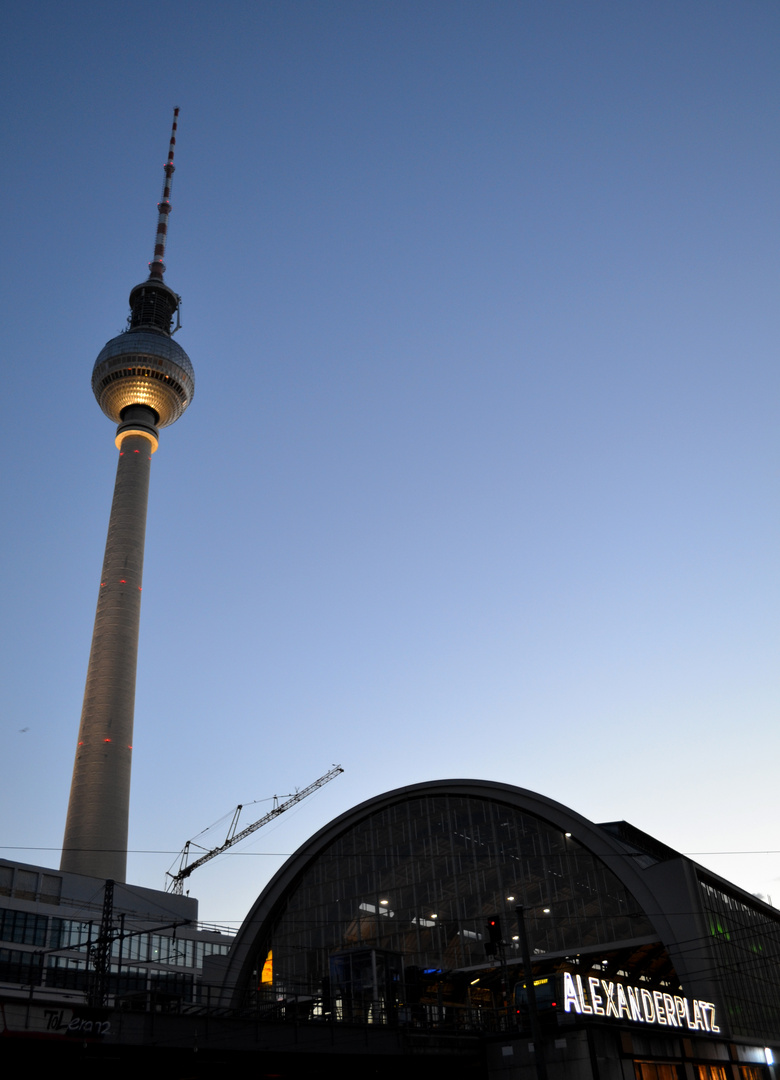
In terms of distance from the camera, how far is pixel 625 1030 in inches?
1689

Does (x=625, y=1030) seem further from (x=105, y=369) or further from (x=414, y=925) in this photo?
(x=105, y=369)

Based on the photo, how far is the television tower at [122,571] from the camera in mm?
107125

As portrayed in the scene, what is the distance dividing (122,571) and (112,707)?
64.3 ft

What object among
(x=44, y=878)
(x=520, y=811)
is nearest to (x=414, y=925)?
(x=520, y=811)

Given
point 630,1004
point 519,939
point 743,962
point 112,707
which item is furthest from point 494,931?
point 112,707

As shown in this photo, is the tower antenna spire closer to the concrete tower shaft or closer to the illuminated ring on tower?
the illuminated ring on tower

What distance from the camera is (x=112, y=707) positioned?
114m

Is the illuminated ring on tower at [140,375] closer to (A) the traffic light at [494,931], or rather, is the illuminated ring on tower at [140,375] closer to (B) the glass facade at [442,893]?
(B) the glass facade at [442,893]

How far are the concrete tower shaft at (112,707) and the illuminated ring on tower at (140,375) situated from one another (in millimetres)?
14671

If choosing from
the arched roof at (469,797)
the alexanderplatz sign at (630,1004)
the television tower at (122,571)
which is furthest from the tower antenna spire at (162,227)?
the alexanderplatz sign at (630,1004)

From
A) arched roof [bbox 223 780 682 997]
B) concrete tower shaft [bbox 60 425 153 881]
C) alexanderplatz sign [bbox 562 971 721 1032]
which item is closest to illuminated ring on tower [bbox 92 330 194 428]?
concrete tower shaft [bbox 60 425 153 881]

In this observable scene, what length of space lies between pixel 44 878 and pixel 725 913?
234ft

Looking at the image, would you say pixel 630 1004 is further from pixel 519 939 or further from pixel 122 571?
pixel 122 571

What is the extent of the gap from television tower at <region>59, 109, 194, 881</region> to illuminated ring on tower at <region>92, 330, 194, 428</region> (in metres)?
0.16
